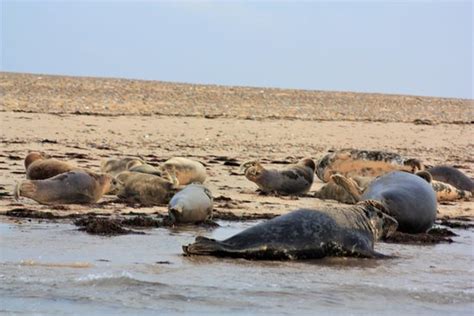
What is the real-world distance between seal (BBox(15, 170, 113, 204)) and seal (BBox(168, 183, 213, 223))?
1276 millimetres

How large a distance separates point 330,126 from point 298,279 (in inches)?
533

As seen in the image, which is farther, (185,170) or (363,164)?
(363,164)

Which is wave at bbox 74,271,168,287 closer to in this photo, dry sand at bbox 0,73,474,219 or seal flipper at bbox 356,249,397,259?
seal flipper at bbox 356,249,397,259

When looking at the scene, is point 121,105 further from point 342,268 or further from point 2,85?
point 342,268

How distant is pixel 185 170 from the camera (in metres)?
10.9

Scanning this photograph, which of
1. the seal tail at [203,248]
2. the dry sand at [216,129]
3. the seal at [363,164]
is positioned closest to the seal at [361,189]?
the dry sand at [216,129]

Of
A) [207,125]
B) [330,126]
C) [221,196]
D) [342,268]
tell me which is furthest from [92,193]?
[330,126]

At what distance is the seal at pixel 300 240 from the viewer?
20.6 feet

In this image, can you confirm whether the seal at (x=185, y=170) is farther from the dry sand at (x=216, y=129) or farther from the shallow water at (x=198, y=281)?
the shallow water at (x=198, y=281)

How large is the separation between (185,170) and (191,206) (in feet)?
10.1

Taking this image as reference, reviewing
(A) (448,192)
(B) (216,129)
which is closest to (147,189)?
(A) (448,192)

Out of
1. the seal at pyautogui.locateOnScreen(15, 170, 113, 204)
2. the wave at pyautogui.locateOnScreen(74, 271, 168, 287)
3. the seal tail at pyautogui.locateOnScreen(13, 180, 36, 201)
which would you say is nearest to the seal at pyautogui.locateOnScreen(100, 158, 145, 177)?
the seal at pyautogui.locateOnScreen(15, 170, 113, 204)

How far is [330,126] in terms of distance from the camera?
751 inches

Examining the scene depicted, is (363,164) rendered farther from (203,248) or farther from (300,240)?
(203,248)
